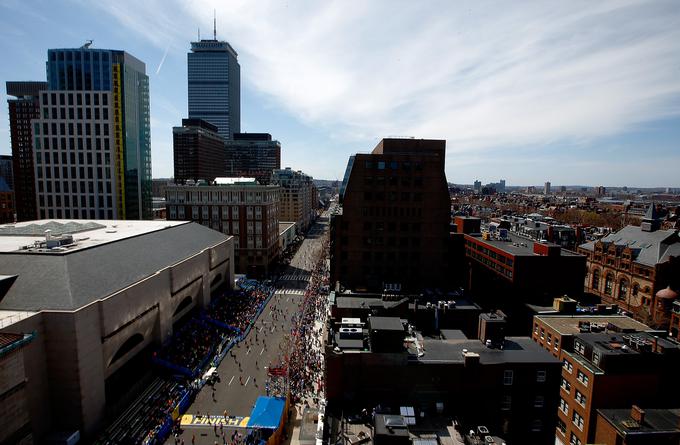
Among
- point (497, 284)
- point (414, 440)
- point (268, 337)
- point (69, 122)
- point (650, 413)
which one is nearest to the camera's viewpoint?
point (414, 440)

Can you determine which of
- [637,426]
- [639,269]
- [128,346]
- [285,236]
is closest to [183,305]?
[128,346]

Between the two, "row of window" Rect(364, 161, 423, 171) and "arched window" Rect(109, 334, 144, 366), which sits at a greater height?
"row of window" Rect(364, 161, 423, 171)

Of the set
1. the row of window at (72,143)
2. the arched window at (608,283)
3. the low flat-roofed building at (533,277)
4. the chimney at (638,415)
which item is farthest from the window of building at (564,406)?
the row of window at (72,143)

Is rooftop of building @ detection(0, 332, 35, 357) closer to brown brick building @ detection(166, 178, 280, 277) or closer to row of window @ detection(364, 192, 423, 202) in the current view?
row of window @ detection(364, 192, 423, 202)

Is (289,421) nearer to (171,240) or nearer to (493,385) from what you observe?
(493,385)

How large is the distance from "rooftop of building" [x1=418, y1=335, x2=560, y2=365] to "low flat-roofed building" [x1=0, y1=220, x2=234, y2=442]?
34252mm

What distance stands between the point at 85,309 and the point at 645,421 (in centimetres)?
5738

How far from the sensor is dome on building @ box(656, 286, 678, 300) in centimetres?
6988

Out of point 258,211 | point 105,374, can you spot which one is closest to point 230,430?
point 105,374

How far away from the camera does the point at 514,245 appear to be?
80.2m

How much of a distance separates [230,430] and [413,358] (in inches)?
934

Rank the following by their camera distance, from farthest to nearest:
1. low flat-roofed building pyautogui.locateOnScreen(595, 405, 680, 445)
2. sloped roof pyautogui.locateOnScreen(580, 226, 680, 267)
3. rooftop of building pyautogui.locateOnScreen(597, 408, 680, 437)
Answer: sloped roof pyautogui.locateOnScreen(580, 226, 680, 267)
rooftop of building pyautogui.locateOnScreen(597, 408, 680, 437)
low flat-roofed building pyautogui.locateOnScreen(595, 405, 680, 445)

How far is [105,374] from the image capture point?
139ft

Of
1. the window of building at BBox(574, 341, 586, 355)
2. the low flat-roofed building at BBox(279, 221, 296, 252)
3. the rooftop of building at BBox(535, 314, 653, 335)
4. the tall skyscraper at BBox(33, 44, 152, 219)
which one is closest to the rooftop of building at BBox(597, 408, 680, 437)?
the window of building at BBox(574, 341, 586, 355)
